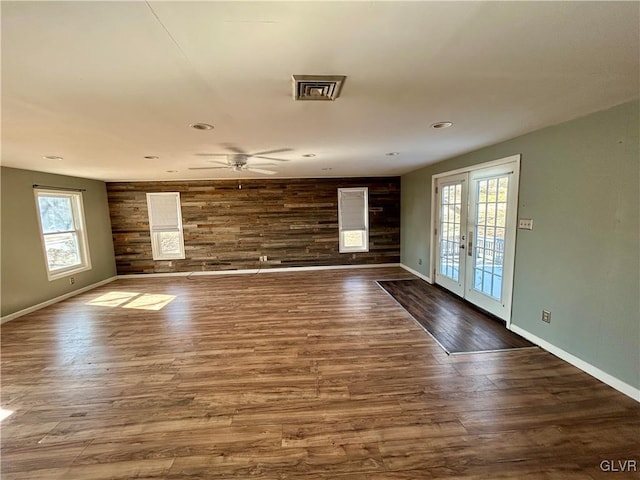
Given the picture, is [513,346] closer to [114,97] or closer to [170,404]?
[170,404]

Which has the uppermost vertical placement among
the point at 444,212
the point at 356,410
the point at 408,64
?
the point at 408,64

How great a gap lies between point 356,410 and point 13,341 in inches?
168

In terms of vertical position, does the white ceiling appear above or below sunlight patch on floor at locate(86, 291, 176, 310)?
above

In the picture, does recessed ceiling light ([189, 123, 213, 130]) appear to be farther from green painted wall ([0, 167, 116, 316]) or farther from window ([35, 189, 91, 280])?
window ([35, 189, 91, 280])

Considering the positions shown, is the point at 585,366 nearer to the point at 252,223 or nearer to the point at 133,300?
the point at 252,223

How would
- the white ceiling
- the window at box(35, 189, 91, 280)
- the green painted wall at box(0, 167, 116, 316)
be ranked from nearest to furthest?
the white ceiling
the green painted wall at box(0, 167, 116, 316)
the window at box(35, 189, 91, 280)

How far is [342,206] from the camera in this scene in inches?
258

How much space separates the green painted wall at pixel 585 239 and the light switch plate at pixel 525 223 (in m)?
0.06

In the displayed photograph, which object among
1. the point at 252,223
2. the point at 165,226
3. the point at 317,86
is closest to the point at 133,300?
the point at 165,226

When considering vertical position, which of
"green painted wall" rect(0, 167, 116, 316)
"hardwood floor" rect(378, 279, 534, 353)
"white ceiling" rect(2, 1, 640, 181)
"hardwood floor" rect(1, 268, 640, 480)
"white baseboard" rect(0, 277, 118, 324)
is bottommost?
"hardwood floor" rect(1, 268, 640, 480)

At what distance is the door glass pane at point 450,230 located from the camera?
4.40 metres

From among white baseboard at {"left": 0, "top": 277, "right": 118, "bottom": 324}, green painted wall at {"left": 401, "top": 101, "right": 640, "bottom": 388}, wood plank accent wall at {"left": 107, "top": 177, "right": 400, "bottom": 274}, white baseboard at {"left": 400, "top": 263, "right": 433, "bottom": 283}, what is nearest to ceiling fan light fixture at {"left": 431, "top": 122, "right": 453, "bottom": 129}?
green painted wall at {"left": 401, "top": 101, "right": 640, "bottom": 388}

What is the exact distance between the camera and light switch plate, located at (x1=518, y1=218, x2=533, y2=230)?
9.61 feet

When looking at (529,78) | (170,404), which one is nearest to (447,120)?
(529,78)
